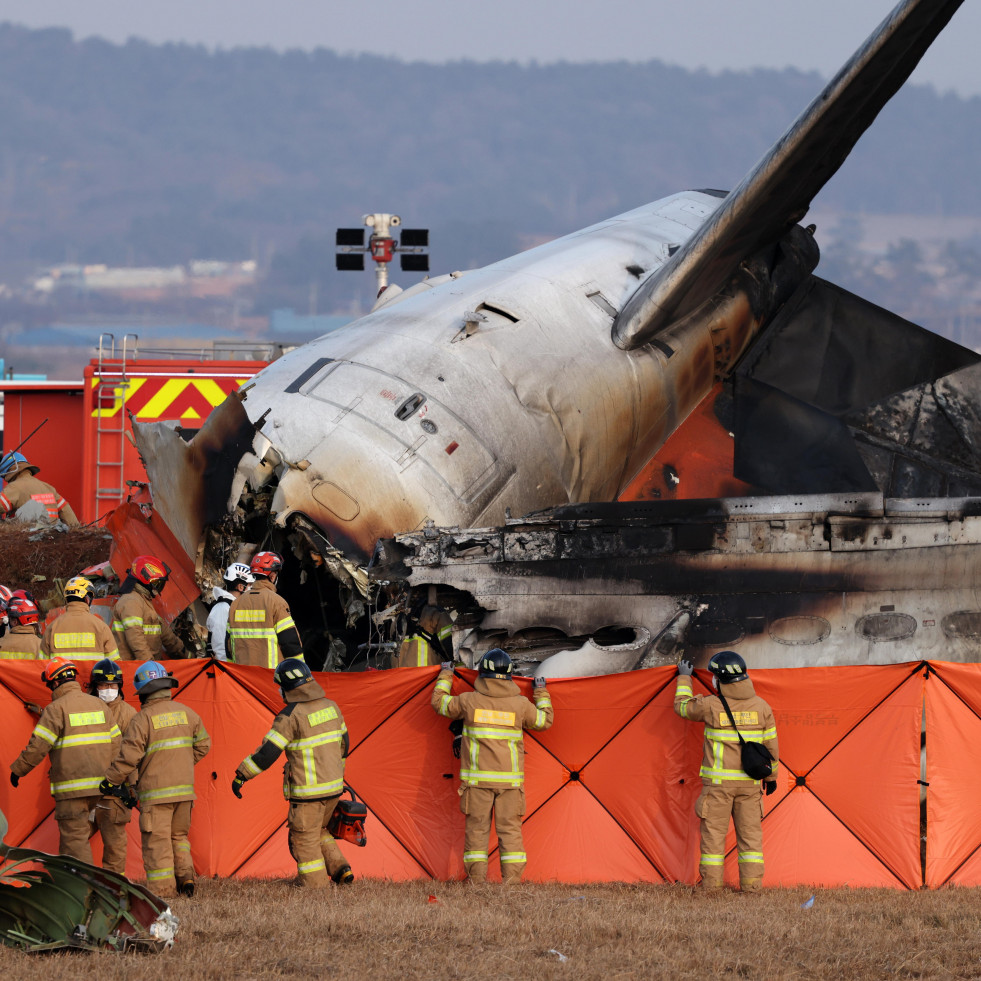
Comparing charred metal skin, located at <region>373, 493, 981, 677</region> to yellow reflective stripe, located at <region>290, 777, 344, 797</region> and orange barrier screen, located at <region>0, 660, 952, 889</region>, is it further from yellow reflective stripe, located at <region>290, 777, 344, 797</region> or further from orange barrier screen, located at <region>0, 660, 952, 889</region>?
yellow reflective stripe, located at <region>290, 777, 344, 797</region>

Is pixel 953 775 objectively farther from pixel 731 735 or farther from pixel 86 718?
pixel 86 718

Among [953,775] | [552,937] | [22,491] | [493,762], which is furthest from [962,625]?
[22,491]

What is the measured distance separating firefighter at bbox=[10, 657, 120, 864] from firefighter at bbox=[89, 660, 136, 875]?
12cm

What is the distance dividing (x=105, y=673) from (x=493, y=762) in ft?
9.82

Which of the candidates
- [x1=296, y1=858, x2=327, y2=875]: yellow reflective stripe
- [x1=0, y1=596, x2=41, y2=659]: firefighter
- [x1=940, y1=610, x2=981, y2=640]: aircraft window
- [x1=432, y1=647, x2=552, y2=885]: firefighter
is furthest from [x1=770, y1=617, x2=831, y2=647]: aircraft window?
[x1=0, y1=596, x2=41, y2=659]: firefighter

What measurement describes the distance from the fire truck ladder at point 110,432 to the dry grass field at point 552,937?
552 inches

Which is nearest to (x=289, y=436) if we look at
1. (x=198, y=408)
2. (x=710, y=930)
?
(x=710, y=930)

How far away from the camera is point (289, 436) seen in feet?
40.4

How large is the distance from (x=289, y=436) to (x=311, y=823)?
14.2 feet

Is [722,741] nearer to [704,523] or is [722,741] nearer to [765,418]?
[704,523]

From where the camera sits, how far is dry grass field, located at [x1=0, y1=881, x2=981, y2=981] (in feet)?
23.7

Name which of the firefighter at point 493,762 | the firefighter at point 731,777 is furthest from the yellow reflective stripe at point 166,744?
the firefighter at point 731,777

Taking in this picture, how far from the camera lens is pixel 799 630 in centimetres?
1235

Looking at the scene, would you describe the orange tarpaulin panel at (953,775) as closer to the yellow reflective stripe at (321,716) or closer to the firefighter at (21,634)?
the yellow reflective stripe at (321,716)
